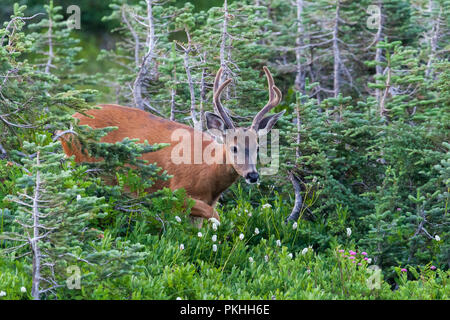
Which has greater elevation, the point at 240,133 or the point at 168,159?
the point at 240,133

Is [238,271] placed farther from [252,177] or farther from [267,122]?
[267,122]

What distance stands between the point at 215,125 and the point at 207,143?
0.43 meters

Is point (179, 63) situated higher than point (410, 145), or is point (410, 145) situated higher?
point (179, 63)

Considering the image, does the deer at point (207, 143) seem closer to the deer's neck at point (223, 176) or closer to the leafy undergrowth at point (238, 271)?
the deer's neck at point (223, 176)

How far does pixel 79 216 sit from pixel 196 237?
184 centimetres

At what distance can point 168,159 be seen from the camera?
750 cm

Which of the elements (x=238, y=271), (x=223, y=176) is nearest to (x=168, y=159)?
(x=223, y=176)

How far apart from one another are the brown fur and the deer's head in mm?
223

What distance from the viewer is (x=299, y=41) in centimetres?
1027

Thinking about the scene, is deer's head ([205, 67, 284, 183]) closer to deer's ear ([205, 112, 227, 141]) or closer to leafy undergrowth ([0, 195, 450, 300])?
deer's ear ([205, 112, 227, 141])

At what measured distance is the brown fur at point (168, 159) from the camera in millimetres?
7234

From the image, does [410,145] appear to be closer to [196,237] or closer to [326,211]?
[326,211]
